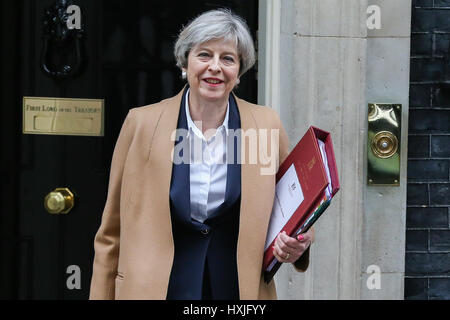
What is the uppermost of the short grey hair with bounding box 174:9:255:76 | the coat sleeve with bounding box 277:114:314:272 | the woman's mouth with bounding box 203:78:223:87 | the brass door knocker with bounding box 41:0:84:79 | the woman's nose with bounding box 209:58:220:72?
the brass door knocker with bounding box 41:0:84:79

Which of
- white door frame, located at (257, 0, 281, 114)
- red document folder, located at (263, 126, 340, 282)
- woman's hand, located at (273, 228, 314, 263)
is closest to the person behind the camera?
red document folder, located at (263, 126, 340, 282)

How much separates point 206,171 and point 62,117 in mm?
1790

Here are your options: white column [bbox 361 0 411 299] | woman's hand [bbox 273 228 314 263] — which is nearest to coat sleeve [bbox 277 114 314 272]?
woman's hand [bbox 273 228 314 263]

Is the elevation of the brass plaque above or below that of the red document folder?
above

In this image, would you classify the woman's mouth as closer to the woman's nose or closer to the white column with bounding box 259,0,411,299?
the woman's nose

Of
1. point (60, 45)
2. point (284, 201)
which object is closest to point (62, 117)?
point (60, 45)

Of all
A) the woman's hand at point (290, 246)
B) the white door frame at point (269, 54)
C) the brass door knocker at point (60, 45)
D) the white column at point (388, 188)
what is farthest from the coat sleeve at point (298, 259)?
the brass door knocker at point (60, 45)

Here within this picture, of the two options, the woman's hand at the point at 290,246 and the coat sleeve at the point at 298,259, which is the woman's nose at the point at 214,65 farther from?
the woman's hand at the point at 290,246

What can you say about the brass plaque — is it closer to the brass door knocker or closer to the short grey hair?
the brass door knocker

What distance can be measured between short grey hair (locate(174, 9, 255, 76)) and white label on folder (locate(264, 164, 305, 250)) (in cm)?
47

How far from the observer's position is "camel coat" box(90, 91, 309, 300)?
94.1 inches

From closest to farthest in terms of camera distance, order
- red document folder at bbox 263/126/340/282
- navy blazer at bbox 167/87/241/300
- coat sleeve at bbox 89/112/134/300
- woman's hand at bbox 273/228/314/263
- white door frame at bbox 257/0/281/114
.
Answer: red document folder at bbox 263/126/340/282
woman's hand at bbox 273/228/314/263
navy blazer at bbox 167/87/241/300
coat sleeve at bbox 89/112/134/300
white door frame at bbox 257/0/281/114

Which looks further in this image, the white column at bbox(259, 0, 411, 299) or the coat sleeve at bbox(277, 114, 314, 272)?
the white column at bbox(259, 0, 411, 299)

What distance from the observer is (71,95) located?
392 cm
